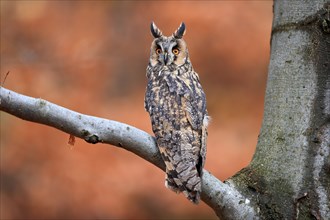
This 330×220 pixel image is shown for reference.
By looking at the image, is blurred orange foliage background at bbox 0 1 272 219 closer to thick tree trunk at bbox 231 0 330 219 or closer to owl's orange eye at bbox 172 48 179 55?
owl's orange eye at bbox 172 48 179 55

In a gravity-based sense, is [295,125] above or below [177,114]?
below

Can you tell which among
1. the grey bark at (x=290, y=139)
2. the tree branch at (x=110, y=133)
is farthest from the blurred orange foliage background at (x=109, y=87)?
the tree branch at (x=110, y=133)

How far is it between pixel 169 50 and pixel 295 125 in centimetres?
85

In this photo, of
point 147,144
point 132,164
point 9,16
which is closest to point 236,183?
point 147,144

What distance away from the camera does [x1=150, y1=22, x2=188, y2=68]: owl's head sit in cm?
334

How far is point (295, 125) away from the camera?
2.84 meters

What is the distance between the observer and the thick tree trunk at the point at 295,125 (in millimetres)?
2703

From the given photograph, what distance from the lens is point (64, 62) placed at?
22.6ft

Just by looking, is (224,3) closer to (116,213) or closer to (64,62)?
(64,62)

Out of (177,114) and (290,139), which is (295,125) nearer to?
(290,139)

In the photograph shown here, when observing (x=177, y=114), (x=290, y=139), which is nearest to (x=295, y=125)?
(x=290, y=139)

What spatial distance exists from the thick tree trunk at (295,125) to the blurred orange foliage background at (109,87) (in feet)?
12.8

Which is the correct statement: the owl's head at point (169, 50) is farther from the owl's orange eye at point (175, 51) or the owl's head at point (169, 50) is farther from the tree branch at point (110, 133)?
the tree branch at point (110, 133)

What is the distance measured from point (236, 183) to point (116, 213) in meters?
4.19
